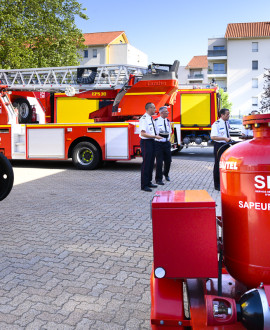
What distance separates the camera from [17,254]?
4.60 metres

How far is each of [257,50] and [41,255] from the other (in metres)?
64.5

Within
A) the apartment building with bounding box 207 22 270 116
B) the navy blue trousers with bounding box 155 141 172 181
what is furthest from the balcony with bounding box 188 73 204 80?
the navy blue trousers with bounding box 155 141 172 181

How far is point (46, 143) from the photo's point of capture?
13.2 metres

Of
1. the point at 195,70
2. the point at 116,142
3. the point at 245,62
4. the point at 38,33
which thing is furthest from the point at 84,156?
the point at 195,70

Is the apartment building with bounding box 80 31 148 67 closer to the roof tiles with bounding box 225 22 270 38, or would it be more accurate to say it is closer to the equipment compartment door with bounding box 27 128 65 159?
the roof tiles with bounding box 225 22 270 38

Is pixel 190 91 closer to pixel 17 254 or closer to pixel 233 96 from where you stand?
pixel 17 254

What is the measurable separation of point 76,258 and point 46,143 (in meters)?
9.13

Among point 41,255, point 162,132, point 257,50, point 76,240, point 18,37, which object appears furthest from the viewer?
point 257,50

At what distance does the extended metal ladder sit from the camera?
13.4m

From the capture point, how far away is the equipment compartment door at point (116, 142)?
12375 millimetres

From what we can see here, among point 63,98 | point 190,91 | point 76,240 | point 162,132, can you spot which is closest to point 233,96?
point 190,91

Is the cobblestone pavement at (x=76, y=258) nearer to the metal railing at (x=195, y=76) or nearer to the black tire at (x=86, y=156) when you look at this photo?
the black tire at (x=86, y=156)

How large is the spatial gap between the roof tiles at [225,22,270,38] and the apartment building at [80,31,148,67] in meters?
14.4

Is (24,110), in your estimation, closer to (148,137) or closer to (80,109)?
(80,109)
